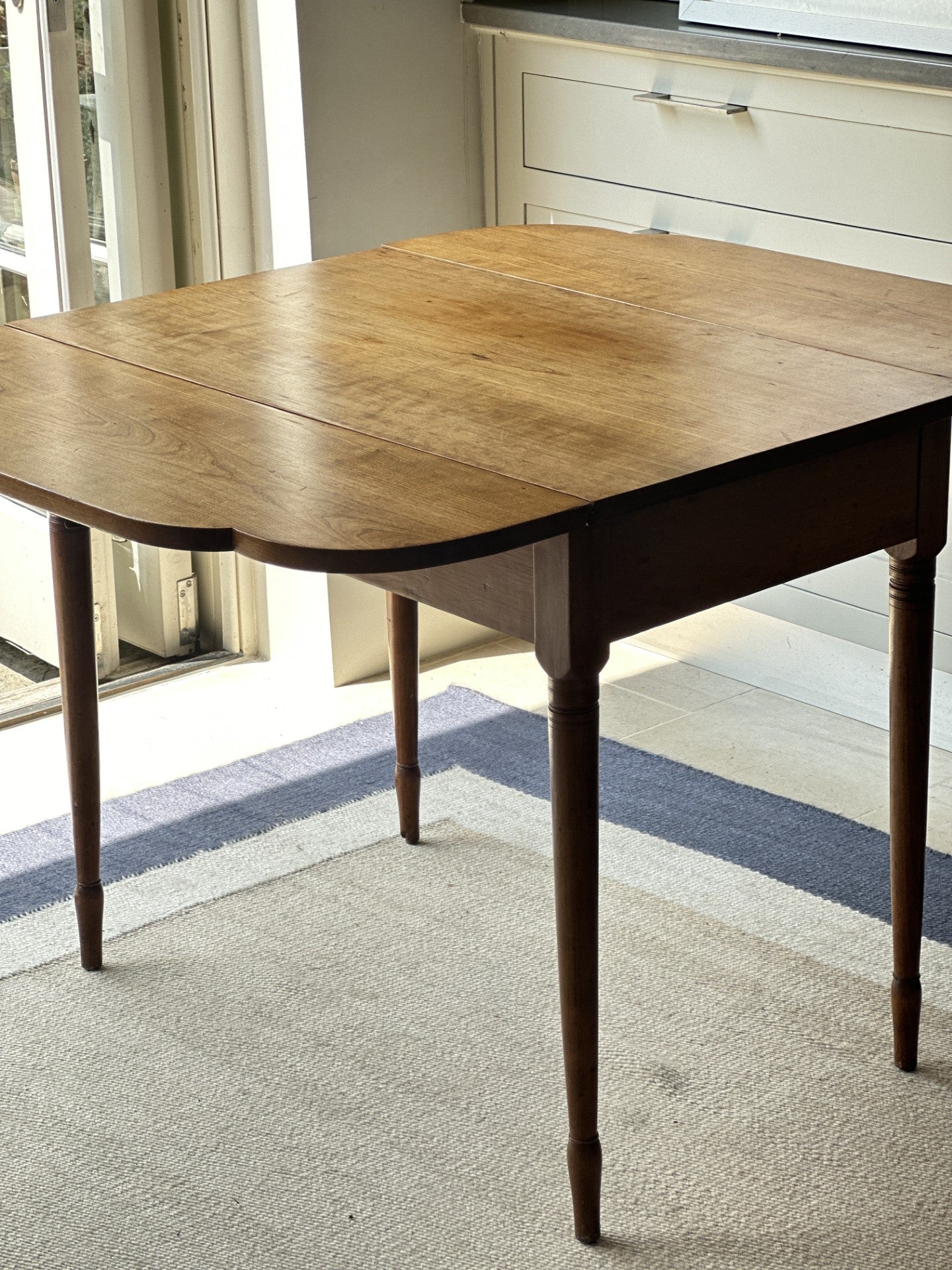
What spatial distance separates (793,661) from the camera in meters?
2.85

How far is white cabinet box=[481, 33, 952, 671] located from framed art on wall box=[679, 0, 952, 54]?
0.34ft

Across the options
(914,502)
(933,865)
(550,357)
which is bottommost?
(933,865)

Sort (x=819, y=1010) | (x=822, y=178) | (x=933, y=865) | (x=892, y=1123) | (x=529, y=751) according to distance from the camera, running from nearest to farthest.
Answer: (x=892, y=1123) < (x=819, y=1010) < (x=933, y=865) < (x=822, y=178) < (x=529, y=751)

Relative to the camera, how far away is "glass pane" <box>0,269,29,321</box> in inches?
115

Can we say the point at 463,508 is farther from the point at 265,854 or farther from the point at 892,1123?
the point at 265,854

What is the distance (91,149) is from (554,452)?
5.89 feet

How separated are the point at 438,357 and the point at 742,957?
2.81 feet

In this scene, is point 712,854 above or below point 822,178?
below

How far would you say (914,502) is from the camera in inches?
63.3

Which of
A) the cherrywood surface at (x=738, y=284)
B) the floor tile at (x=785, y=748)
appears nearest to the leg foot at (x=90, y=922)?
the cherrywood surface at (x=738, y=284)

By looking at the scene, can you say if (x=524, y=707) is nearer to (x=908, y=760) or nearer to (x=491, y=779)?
(x=491, y=779)

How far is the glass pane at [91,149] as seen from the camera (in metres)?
2.82

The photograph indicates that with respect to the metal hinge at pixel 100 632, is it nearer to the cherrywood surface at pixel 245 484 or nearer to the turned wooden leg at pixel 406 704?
the turned wooden leg at pixel 406 704

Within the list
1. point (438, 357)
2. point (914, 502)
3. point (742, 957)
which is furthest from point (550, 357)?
point (742, 957)
